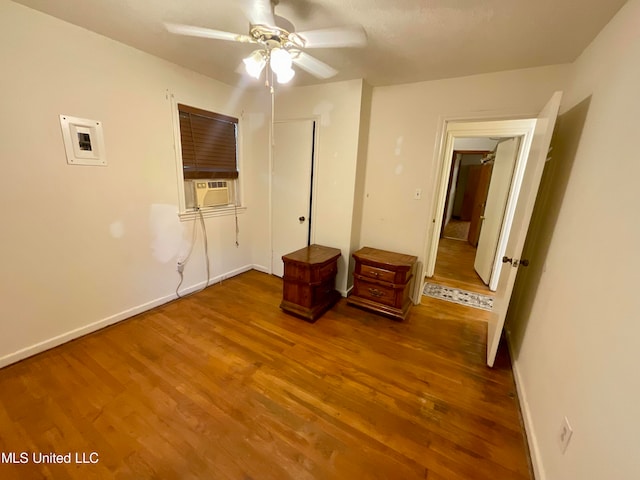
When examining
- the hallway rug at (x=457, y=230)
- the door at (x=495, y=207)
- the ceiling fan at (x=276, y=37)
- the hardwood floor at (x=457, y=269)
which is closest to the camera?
the ceiling fan at (x=276, y=37)

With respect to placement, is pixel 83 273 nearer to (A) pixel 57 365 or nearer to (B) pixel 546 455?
(A) pixel 57 365

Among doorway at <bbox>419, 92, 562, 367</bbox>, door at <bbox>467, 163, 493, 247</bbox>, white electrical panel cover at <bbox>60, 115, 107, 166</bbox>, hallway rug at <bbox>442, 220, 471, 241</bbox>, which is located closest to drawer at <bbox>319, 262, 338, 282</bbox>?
doorway at <bbox>419, 92, 562, 367</bbox>

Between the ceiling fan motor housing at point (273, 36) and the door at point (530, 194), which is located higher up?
the ceiling fan motor housing at point (273, 36)

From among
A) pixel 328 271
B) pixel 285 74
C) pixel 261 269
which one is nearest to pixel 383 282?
pixel 328 271

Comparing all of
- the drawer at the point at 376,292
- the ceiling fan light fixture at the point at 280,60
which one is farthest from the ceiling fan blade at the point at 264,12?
the drawer at the point at 376,292

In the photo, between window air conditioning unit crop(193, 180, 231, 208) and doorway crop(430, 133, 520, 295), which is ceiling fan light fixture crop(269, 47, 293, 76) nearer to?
window air conditioning unit crop(193, 180, 231, 208)

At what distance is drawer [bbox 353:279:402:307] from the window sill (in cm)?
183

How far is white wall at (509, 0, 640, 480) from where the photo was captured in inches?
33.3

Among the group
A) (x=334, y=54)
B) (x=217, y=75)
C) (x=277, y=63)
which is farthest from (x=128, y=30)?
(x=334, y=54)

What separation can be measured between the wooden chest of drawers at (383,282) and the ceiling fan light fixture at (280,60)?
180cm

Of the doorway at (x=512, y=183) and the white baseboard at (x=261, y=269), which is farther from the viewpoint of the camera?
the white baseboard at (x=261, y=269)

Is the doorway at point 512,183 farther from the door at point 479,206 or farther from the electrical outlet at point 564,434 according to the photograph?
the door at point 479,206

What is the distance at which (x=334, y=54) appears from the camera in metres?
2.00

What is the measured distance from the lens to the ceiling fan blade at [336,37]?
1509 mm
